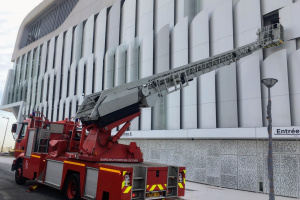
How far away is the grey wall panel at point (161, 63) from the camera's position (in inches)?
754

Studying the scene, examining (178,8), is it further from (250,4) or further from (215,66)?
(215,66)

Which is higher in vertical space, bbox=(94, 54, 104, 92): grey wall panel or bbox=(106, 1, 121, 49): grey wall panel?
bbox=(106, 1, 121, 49): grey wall panel

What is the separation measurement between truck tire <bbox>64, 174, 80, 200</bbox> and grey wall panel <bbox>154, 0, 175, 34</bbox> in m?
13.9

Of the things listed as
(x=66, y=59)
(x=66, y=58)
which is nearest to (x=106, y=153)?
(x=66, y=59)

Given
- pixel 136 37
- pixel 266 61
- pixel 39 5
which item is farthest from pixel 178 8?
pixel 39 5

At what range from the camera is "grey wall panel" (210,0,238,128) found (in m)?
15.0

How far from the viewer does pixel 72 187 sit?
31.3 feet

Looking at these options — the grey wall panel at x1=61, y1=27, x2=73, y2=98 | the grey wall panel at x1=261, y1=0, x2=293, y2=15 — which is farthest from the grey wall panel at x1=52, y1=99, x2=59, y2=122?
the grey wall panel at x1=261, y1=0, x2=293, y2=15

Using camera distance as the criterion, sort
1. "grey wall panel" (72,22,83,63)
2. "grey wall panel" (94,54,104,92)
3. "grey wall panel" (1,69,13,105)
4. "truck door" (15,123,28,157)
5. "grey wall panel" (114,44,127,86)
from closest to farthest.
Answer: "truck door" (15,123,28,157)
"grey wall panel" (114,44,127,86)
"grey wall panel" (94,54,104,92)
"grey wall panel" (72,22,83,63)
"grey wall panel" (1,69,13,105)

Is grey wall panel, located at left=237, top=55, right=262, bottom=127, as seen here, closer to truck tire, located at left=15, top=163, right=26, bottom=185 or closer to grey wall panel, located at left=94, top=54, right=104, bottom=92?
truck tire, located at left=15, top=163, right=26, bottom=185

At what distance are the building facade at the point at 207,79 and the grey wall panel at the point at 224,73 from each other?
0.20 feet

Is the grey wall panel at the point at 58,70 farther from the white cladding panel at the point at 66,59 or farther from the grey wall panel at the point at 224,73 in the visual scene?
the grey wall panel at the point at 224,73

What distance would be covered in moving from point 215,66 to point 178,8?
9.28 metres

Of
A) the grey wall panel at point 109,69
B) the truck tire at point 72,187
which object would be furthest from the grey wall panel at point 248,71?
the grey wall panel at point 109,69
